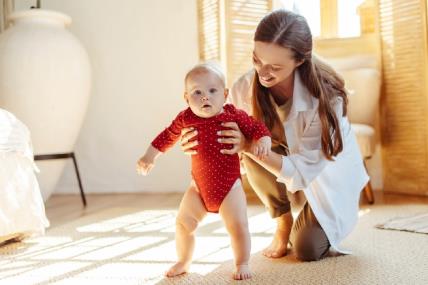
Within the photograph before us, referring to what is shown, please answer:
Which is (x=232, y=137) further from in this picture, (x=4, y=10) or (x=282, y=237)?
(x=4, y=10)

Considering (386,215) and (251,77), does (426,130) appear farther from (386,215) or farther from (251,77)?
(251,77)

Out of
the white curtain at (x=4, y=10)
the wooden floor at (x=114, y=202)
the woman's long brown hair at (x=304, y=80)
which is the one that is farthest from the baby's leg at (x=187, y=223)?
the white curtain at (x=4, y=10)

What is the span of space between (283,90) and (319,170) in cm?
A: 28

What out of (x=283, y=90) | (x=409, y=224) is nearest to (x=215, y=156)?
(x=283, y=90)

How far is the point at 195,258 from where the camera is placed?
1.47 metres

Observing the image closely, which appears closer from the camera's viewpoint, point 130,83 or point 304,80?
point 304,80

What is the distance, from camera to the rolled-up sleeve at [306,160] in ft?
4.25

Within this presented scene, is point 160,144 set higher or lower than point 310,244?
higher

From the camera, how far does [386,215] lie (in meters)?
2.09

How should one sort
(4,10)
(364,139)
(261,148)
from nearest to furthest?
(261,148)
(364,139)
(4,10)

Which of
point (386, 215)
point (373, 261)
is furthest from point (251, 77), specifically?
point (386, 215)

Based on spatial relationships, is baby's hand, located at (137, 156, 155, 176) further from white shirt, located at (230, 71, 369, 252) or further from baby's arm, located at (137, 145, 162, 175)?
white shirt, located at (230, 71, 369, 252)

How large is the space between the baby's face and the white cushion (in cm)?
135

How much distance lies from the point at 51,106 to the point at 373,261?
1.89m
